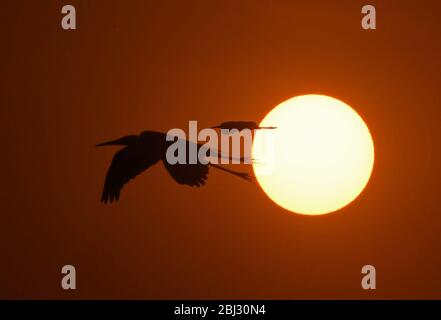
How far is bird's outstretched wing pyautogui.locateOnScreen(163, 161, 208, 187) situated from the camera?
5.00 metres

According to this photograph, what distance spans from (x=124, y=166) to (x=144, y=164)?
0.47 feet

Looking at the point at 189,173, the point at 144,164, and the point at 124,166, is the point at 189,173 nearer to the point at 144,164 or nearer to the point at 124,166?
the point at 144,164

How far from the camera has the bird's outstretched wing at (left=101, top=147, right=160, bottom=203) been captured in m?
4.95

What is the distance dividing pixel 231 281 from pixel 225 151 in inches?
58.3

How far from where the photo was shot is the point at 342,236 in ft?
23.7

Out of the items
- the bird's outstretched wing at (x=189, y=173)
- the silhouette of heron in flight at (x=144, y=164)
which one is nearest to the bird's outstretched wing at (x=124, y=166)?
the silhouette of heron in flight at (x=144, y=164)

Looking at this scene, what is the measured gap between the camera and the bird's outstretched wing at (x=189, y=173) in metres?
5.00

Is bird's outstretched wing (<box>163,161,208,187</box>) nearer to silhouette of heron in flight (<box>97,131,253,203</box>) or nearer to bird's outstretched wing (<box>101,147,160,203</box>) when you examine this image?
silhouette of heron in flight (<box>97,131,253,203</box>)

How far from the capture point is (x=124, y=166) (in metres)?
5.03

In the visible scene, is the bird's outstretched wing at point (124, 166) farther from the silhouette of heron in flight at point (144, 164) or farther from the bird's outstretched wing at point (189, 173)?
the bird's outstretched wing at point (189, 173)

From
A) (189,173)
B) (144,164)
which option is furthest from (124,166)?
(189,173)

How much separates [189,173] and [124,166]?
46cm

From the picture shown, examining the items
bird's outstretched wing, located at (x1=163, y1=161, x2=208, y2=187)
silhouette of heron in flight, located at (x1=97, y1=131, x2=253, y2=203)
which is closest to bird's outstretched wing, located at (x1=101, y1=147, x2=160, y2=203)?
silhouette of heron in flight, located at (x1=97, y1=131, x2=253, y2=203)

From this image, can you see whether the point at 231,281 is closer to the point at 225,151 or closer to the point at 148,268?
the point at 148,268
